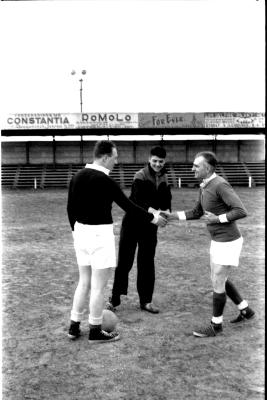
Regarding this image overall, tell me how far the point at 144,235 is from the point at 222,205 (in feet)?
4.09

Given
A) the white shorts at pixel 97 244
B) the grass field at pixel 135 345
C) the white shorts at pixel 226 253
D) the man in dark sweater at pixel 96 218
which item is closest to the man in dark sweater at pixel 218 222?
the white shorts at pixel 226 253

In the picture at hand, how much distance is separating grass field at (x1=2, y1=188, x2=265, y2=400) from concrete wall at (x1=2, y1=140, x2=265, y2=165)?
26.5 meters

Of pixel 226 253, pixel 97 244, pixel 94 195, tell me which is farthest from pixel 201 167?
pixel 97 244

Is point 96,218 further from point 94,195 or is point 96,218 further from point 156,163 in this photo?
point 156,163

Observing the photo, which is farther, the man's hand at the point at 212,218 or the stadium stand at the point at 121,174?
the stadium stand at the point at 121,174

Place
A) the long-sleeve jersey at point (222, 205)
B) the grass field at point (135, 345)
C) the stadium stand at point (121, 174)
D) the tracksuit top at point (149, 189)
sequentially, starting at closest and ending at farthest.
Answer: the grass field at point (135, 345), the long-sleeve jersey at point (222, 205), the tracksuit top at point (149, 189), the stadium stand at point (121, 174)

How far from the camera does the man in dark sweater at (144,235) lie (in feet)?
16.7

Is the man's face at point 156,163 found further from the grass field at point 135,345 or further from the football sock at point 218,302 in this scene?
the grass field at point 135,345

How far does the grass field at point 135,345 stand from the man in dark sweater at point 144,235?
251 mm

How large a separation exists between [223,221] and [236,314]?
150 centimetres

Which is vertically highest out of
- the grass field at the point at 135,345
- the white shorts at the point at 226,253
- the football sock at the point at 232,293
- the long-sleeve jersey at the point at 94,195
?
the long-sleeve jersey at the point at 94,195

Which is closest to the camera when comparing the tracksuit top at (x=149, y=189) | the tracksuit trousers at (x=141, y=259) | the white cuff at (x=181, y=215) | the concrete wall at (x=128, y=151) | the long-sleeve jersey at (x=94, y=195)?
the long-sleeve jersey at (x=94, y=195)

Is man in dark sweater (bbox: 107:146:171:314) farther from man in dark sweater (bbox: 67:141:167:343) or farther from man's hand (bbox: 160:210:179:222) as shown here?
man in dark sweater (bbox: 67:141:167:343)

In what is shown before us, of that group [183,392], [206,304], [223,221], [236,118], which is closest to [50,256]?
[206,304]
